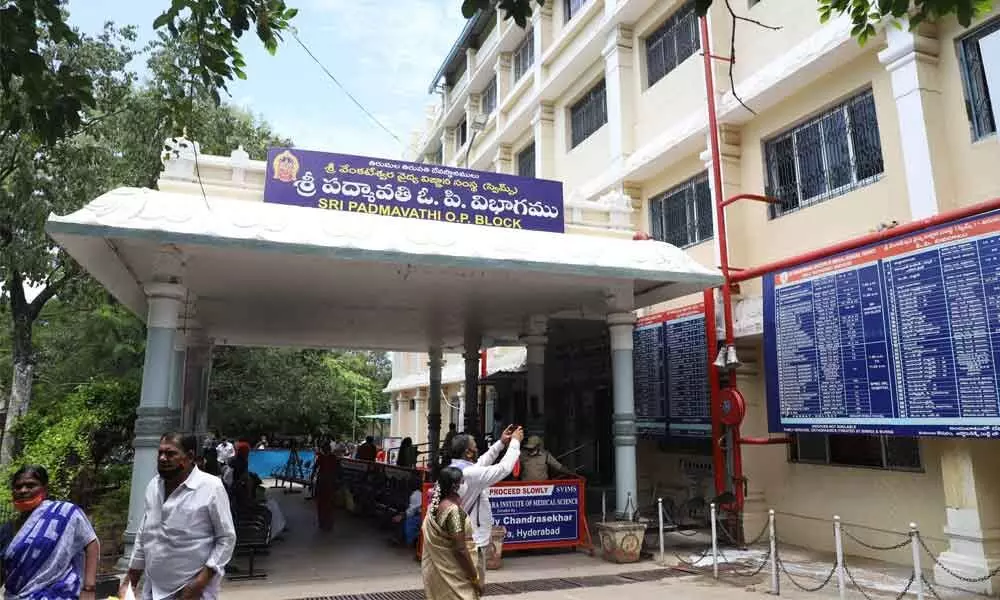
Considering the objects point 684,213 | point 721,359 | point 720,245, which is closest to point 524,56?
point 684,213

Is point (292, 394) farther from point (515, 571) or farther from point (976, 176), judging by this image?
point (976, 176)

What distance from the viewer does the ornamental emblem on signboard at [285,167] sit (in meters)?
8.93

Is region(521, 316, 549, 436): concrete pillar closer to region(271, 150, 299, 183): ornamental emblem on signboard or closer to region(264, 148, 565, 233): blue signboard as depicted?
region(264, 148, 565, 233): blue signboard

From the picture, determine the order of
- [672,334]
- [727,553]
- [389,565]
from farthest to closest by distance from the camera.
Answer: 1. [672,334]
2. [727,553]
3. [389,565]

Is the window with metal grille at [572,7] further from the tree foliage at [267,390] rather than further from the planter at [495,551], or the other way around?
the tree foliage at [267,390]

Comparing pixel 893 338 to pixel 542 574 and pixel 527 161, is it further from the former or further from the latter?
pixel 527 161

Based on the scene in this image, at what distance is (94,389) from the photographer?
1188 centimetres

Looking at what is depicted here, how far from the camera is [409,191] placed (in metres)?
9.39

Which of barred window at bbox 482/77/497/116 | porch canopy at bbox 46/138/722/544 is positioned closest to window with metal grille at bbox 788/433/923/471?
porch canopy at bbox 46/138/722/544

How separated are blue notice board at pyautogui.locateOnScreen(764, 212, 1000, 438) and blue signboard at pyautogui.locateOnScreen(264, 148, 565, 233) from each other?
352cm

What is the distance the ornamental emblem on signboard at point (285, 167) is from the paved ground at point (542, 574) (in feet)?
16.1

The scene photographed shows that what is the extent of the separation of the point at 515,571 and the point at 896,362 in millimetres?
4976

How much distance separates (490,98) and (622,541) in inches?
678

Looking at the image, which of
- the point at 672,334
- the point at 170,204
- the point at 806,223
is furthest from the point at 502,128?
the point at 170,204
